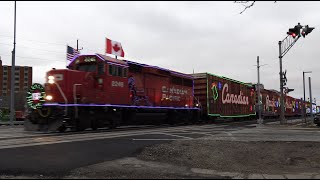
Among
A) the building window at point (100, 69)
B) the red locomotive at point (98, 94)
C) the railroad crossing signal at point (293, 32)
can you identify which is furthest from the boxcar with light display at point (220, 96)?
the building window at point (100, 69)

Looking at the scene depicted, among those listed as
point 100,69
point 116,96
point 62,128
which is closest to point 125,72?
point 116,96

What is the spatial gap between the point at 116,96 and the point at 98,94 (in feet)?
4.84

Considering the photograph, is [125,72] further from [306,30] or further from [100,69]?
[306,30]

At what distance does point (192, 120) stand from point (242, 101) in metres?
12.1

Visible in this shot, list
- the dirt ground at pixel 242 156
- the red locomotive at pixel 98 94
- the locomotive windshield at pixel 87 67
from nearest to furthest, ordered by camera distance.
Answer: the dirt ground at pixel 242 156 → the red locomotive at pixel 98 94 → the locomotive windshield at pixel 87 67

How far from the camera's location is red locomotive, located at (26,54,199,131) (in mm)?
20000

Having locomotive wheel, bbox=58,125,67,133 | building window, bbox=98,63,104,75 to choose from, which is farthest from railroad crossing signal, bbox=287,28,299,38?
locomotive wheel, bbox=58,125,67,133

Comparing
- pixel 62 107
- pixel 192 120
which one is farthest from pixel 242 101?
pixel 62 107

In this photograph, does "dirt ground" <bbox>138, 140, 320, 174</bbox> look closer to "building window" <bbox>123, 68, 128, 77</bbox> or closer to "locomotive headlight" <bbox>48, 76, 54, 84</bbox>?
"locomotive headlight" <bbox>48, 76, 54, 84</bbox>

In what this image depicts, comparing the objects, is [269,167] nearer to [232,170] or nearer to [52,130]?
[232,170]

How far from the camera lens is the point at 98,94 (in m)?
21.9

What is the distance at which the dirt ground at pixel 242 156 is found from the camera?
33.8ft

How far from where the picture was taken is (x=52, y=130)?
19.7 metres

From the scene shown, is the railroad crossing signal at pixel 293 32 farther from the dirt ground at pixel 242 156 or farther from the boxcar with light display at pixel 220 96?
the boxcar with light display at pixel 220 96
